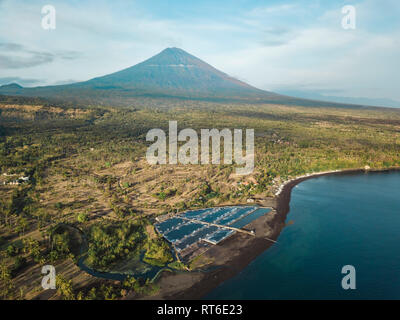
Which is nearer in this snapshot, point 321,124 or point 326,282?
point 326,282

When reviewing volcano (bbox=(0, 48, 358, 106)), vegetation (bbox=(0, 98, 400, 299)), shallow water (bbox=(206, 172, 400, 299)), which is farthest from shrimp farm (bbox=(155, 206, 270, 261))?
volcano (bbox=(0, 48, 358, 106))

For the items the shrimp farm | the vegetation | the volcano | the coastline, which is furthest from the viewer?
the volcano

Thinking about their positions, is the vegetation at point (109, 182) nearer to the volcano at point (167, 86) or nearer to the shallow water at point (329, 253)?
the shallow water at point (329, 253)

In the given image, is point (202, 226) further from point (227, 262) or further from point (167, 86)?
point (167, 86)

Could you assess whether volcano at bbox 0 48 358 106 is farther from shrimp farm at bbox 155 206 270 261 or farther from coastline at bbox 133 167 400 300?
coastline at bbox 133 167 400 300
